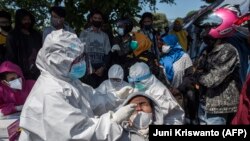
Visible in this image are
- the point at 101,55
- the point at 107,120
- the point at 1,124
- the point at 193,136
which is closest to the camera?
the point at 107,120

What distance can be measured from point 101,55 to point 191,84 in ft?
4.49

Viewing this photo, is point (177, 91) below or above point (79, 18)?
below

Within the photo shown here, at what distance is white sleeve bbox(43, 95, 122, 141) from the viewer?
299 cm

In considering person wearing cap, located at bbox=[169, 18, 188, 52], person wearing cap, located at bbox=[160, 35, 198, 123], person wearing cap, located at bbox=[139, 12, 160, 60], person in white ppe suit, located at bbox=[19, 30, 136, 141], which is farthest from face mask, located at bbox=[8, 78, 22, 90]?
person wearing cap, located at bbox=[169, 18, 188, 52]

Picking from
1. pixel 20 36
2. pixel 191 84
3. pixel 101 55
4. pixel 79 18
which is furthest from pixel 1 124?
pixel 79 18

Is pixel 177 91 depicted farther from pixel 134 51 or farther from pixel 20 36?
pixel 20 36

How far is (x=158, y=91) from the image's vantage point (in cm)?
480

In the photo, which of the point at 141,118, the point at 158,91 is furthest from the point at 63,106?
the point at 158,91

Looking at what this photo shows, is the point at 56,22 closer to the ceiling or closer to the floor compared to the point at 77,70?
closer to the ceiling

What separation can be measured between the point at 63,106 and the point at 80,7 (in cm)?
404

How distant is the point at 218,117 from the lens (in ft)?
15.4

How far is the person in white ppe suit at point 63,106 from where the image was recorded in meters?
3.01

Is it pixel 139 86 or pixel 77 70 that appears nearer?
pixel 77 70

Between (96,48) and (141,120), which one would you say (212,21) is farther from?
(141,120)
